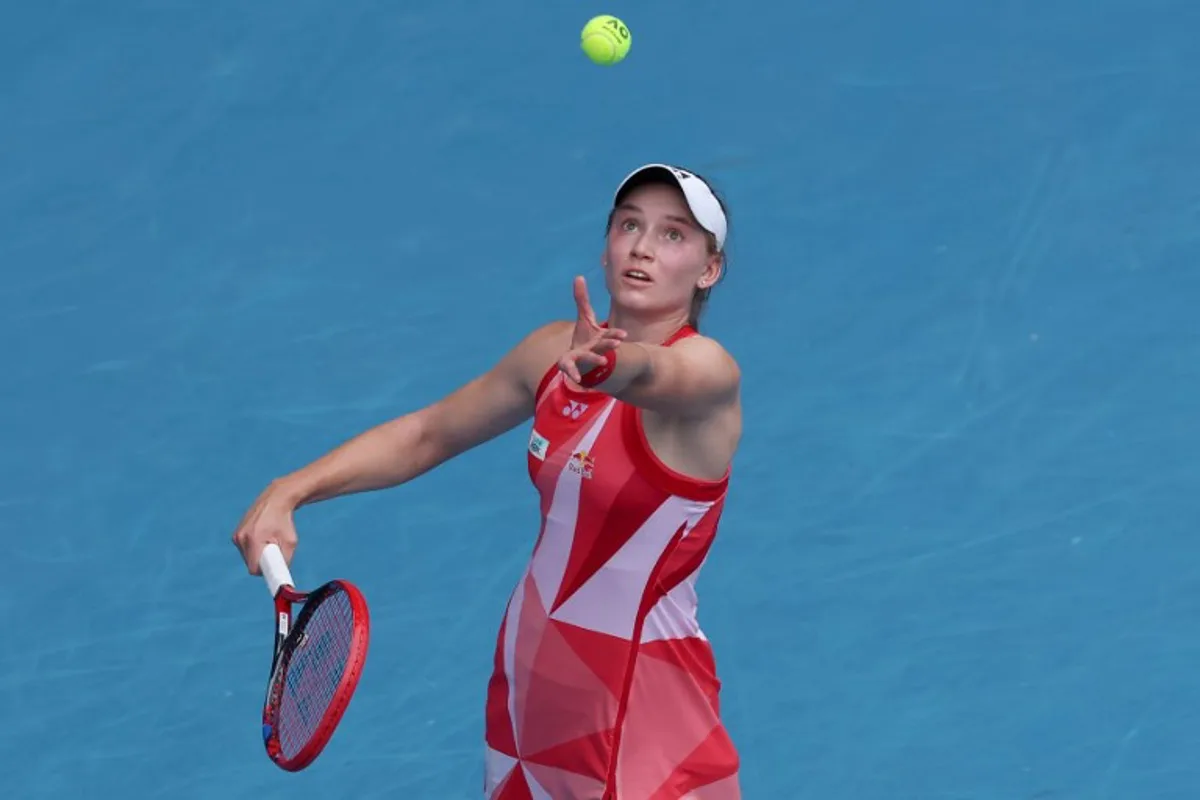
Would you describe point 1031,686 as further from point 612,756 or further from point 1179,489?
point 612,756

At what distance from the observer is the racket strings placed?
4.16 meters

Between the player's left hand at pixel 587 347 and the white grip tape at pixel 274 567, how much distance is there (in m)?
0.86

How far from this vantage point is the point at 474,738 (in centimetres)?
643

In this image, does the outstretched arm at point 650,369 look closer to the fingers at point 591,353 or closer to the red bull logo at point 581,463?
the fingers at point 591,353

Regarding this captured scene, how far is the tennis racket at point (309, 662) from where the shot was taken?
159 inches

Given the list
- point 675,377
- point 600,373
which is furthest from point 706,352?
point 600,373

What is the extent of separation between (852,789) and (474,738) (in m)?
1.13

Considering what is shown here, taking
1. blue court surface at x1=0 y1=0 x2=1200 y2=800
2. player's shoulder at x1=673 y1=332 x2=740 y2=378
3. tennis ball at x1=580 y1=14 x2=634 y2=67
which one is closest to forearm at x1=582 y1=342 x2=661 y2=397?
player's shoulder at x1=673 y1=332 x2=740 y2=378

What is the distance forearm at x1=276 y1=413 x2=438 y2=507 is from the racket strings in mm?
355

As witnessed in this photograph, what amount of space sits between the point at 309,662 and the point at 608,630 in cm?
61

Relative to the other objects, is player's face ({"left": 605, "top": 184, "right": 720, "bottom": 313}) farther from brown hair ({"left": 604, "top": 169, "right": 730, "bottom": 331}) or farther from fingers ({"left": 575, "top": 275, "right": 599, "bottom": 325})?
fingers ({"left": 575, "top": 275, "right": 599, "bottom": 325})

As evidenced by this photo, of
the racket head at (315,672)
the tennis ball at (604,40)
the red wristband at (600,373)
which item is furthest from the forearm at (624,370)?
the tennis ball at (604,40)

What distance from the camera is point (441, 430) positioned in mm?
4844

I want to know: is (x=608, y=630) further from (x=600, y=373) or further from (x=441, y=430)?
(x=600, y=373)
